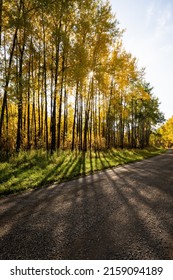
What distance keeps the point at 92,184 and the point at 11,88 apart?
19.9ft

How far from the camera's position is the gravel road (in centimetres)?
305

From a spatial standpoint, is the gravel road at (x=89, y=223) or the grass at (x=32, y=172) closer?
the gravel road at (x=89, y=223)

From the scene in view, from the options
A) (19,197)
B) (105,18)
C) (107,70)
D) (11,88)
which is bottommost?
(19,197)

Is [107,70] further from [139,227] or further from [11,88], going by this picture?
[139,227]

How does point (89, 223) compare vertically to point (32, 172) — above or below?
below

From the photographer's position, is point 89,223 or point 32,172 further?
point 32,172

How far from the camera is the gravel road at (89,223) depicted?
305 centimetres

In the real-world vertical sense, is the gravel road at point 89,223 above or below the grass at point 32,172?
below

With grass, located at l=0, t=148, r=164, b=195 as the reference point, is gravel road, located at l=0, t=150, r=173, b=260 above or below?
below

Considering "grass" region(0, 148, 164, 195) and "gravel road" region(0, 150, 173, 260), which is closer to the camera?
"gravel road" region(0, 150, 173, 260)

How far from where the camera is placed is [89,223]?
13.3 ft

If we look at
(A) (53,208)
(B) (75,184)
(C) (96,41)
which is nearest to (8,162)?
(B) (75,184)

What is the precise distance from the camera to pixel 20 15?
418 inches

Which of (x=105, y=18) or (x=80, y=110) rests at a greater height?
(x=105, y=18)
